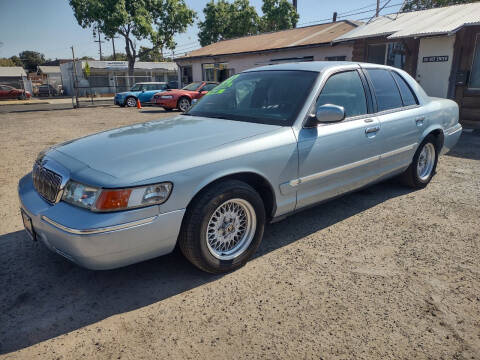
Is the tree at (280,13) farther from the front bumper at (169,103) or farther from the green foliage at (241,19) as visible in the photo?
the front bumper at (169,103)

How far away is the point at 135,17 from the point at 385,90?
110 feet

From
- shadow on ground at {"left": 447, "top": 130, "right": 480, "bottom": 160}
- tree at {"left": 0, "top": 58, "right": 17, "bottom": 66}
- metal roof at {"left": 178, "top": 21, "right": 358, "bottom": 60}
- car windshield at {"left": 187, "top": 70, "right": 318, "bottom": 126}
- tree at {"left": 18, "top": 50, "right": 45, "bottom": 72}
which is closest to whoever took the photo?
car windshield at {"left": 187, "top": 70, "right": 318, "bottom": 126}

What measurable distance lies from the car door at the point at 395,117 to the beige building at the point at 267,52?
47.1ft

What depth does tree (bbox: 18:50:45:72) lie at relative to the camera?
87.8 meters

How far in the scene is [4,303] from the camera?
2531 mm


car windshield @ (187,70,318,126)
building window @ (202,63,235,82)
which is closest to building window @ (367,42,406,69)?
car windshield @ (187,70,318,126)

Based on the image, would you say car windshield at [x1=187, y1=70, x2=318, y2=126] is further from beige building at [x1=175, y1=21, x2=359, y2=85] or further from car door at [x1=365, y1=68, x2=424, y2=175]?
beige building at [x1=175, y1=21, x2=359, y2=85]

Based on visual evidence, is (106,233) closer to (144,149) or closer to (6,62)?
(144,149)

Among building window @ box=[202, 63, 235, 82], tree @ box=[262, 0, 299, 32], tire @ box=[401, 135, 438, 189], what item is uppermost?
tree @ box=[262, 0, 299, 32]

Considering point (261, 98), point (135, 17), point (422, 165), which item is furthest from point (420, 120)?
point (135, 17)

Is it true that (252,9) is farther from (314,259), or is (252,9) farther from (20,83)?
(314,259)

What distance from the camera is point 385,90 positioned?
13.6ft

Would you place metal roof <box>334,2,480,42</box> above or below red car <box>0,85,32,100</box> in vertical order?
above

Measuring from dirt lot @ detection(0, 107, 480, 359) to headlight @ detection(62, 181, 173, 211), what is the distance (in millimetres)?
749
